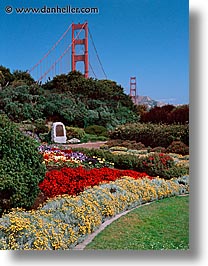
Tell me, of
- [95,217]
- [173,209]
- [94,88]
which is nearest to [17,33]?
[94,88]

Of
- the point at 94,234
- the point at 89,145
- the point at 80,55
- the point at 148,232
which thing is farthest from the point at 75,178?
the point at 80,55

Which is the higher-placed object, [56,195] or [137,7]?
[137,7]

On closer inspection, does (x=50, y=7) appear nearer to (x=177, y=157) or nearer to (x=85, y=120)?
(x=85, y=120)

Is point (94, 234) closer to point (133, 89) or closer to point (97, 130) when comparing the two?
point (97, 130)

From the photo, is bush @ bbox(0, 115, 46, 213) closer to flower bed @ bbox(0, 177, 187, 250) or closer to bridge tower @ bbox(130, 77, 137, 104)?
flower bed @ bbox(0, 177, 187, 250)

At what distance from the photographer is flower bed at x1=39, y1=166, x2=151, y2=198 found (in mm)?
6012

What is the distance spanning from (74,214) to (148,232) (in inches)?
33.2

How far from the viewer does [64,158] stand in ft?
22.3

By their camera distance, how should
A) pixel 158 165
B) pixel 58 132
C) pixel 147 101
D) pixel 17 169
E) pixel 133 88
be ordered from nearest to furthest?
1. pixel 17 169
2. pixel 133 88
3. pixel 147 101
4. pixel 58 132
5. pixel 158 165

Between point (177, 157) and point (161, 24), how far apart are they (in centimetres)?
159

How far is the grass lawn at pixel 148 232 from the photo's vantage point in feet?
17.8

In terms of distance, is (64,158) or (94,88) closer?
(94,88)

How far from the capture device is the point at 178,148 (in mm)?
6145

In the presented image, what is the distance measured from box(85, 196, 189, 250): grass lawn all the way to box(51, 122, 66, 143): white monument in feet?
4.40
